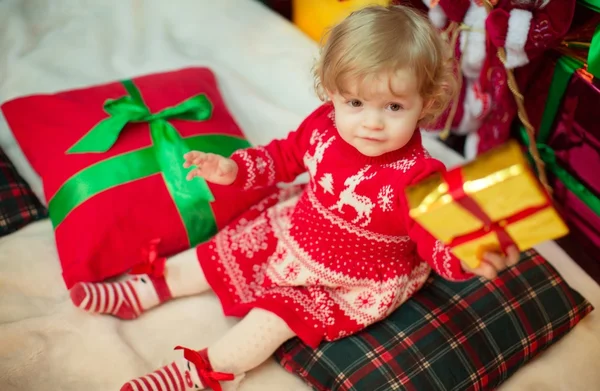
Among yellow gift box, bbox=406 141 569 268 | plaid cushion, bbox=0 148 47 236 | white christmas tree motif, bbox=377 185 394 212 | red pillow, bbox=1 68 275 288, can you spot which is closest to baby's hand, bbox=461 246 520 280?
yellow gift box, bbox=406 141 569 268

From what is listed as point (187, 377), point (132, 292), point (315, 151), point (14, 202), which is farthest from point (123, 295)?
point (315, 151)

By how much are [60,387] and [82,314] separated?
0.13m

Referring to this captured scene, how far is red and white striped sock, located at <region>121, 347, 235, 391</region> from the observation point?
81cm

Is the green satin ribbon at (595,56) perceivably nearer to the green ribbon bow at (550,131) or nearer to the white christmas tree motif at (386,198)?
the green ribbon bow at (550,131)

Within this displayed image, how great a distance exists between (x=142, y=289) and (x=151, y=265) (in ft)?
0.14

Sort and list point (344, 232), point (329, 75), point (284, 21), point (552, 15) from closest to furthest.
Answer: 1. point (329, 75)
2. point (344, 232)
3. point (552, 15)
4. point (284, 21)

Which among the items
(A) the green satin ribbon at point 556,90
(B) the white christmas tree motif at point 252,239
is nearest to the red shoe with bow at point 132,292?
(B) the white christmas tree motif at point 252,239

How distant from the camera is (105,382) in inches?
32.6

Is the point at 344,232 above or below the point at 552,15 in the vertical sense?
below

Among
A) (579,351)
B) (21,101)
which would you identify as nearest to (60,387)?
(21,101)

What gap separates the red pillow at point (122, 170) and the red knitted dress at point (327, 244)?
0.09 m

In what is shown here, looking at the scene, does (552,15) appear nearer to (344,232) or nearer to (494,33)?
(494,33)

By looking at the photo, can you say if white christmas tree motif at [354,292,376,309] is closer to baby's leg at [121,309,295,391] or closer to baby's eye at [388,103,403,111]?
baby's leg at [121,309,295,391]

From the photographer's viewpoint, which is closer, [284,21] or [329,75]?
[329,75]
